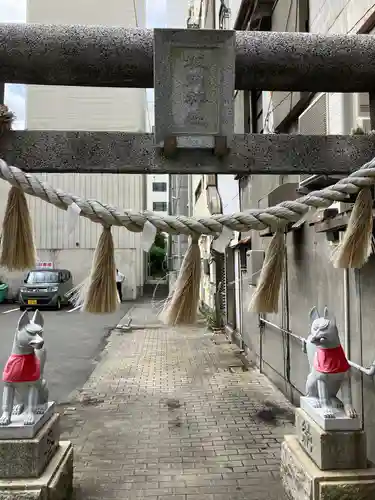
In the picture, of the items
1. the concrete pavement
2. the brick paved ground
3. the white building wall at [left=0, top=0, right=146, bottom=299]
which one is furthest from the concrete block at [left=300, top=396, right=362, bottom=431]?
the white building wall at [left=0, top=0, right=146, bottom=299]

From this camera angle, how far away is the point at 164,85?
2531mm

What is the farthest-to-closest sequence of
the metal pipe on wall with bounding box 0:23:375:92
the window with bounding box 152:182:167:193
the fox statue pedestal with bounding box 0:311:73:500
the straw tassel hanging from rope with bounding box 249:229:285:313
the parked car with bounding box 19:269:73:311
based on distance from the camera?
1. the window with bounding box 152:182:167:193
2. the parked car with bounding box 19:269:73:311
3. the fox statue pedestal with bounding box 0:311:73:500
4. the metal pipe on wall with bounding box 0:23:375:92
5. the straw tassel hanging from rope with bounding box 249:229:285:313

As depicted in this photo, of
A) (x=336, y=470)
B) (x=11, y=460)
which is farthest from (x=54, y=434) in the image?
(x=336, y=470)

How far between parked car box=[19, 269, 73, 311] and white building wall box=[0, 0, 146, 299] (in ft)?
4.07

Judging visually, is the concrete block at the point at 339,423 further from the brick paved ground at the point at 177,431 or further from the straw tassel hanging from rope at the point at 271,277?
the straw tassel hanging from rope at the point at 271,277

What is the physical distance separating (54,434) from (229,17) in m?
10.2

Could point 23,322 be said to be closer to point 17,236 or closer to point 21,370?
point 21,370

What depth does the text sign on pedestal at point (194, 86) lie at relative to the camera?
Result: 8.23 feet

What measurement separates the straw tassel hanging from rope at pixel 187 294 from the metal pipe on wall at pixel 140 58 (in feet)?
4.00

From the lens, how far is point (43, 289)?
19031mm

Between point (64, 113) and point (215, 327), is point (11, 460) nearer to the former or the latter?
point (215, 327)

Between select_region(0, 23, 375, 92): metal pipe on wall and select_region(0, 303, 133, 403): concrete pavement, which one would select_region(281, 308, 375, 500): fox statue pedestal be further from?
select_region(0, 303, 133, 403): concrete pavement

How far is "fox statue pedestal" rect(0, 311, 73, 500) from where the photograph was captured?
10.6 feet

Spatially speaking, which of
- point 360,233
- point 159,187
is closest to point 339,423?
point 360,233
